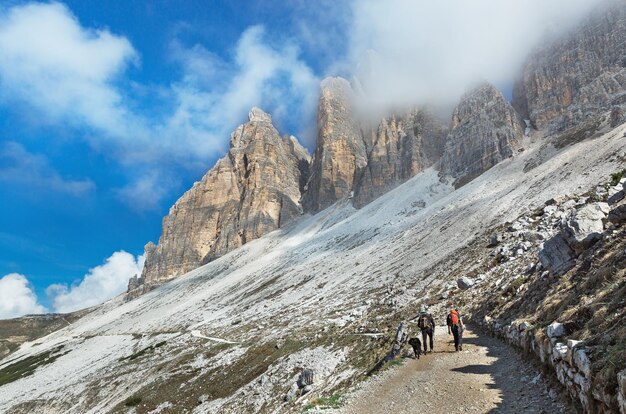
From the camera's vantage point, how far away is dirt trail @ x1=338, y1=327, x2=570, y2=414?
11.2 meters

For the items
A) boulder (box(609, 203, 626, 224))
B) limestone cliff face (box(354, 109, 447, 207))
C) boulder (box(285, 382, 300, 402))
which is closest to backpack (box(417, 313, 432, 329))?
boulder (box(609, 203, 626, 224))

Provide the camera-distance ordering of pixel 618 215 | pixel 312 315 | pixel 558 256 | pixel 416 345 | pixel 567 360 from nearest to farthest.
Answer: pixel 567 360
pixel 618 215
pixel 416 345
pixel 558 256
pixel 312 315

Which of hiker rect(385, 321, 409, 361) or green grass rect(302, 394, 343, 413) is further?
hiker rect(385, 321, 409, 361)

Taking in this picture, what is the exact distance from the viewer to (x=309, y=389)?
23.8 meters

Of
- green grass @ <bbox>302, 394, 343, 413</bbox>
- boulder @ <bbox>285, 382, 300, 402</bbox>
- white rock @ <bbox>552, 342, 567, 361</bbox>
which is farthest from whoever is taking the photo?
boulder @ <bbox>285, 382, 300, 402</bbox>

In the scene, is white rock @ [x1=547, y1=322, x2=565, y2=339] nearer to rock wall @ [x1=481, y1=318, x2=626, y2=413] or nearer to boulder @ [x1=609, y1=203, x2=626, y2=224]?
rock wall @ [x1=481, y1=318, x2=626, y2=413]

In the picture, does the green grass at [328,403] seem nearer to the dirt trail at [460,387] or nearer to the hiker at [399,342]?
the dirt trail at [460,387]

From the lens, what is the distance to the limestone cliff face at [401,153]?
161 m

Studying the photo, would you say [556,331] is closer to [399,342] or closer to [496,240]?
[399,342]

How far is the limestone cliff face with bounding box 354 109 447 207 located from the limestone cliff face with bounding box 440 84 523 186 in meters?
20.1

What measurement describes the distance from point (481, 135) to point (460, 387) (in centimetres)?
12694

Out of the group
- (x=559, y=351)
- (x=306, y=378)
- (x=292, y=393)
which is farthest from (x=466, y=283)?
(x=559, y=351)

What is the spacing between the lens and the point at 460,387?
43.2ft

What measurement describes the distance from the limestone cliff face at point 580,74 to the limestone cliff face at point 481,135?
10245 mm
